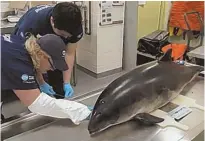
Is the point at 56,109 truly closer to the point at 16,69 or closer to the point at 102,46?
the point at 16,69

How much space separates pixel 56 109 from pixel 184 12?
3.16 m

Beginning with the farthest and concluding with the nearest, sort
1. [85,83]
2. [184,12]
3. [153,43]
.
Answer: [184,12] < [153,43] < [85,83]

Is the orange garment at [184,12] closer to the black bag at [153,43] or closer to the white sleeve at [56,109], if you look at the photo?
the black bag at [153,43]

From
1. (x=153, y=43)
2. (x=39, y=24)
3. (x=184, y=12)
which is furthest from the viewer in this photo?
(x=184, y=12)

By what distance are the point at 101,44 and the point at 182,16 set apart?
56.7 inches

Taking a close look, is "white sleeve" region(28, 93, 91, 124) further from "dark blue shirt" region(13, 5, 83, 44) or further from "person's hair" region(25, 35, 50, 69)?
"dark blue shirt" region(13, 5, 83, 44)

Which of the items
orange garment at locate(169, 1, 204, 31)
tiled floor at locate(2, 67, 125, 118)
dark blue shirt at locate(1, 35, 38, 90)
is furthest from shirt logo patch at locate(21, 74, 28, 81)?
orange garment at locate(169, 1, 204, 31)

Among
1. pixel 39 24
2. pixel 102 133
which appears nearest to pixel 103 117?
pixel 102 133

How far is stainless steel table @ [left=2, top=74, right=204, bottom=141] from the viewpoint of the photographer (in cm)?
105

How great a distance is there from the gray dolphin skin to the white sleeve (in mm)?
101

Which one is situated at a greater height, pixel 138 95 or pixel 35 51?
pixel 35 51

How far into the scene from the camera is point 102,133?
3.54ft

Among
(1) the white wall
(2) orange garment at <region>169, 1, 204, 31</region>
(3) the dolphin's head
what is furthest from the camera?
(2) orange garment at <region>169, 1, 204, 31</region>

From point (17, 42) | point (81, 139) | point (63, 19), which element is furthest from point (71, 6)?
point (81, 139)
